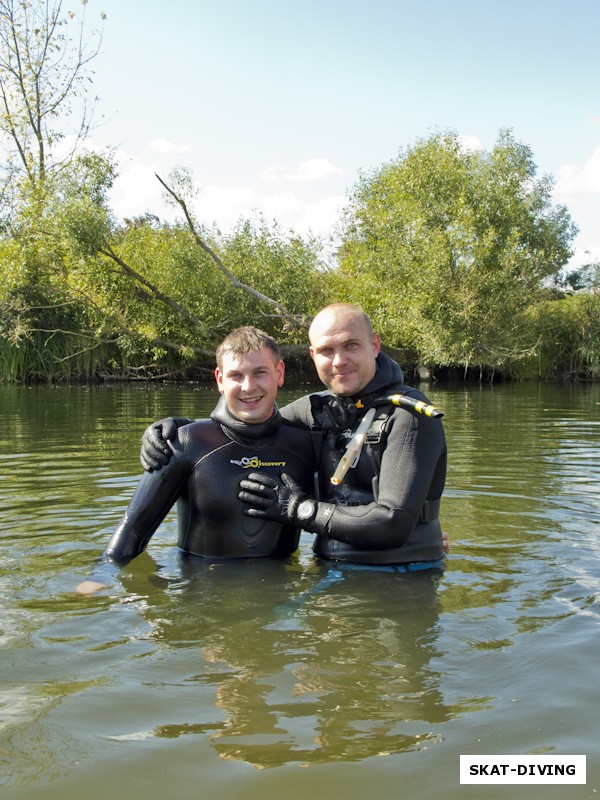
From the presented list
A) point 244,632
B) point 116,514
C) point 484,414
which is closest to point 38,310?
point 484,414

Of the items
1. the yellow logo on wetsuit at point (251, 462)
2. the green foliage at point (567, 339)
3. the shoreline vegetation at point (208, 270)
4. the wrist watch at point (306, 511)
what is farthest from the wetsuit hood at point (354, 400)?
the green foliage at point (567, 339)

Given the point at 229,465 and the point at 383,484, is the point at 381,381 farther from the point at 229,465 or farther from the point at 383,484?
the point at 229,465

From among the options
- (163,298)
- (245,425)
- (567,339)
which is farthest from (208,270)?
(245,425)

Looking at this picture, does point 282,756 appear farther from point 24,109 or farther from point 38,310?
point 24,109

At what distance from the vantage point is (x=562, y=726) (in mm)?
2859

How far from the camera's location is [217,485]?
461 centimetres

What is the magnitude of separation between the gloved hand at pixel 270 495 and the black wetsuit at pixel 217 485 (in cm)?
11

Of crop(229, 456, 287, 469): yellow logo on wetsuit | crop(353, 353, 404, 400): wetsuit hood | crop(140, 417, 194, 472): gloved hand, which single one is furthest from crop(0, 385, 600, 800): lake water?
crop(353, 353, 404, 400): wetsuit hood

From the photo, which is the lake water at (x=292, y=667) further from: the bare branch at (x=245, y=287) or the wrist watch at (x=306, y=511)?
the bare branch at (x=245, y=287)

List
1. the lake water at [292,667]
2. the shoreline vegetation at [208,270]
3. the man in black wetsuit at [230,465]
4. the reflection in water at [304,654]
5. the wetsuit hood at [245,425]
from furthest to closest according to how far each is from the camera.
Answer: the shoreline vegetation at [208,270] < the wetsuit hood at [245,425] < the man in black wetsuit at [230,465] < the reflection in water at [304,654] < the lake water at [292,667]

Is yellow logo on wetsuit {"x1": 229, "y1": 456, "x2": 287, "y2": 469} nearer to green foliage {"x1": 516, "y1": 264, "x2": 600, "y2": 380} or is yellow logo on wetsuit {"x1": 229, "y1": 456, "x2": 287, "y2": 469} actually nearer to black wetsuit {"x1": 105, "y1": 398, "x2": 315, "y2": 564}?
black wetsuit {"x1": 105, "y1": 398, "x2": 315, "y2": 564}

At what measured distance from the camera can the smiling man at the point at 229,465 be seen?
15.0ft

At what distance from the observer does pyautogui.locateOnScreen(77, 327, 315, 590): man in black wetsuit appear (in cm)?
458

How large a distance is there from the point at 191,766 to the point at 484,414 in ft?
47.9
